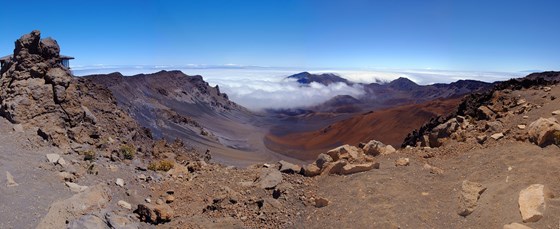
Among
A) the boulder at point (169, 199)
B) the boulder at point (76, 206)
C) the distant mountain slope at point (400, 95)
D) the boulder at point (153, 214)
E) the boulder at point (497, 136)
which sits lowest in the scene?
the distant mountain slope at point (400, 95)

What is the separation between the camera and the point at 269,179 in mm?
10445

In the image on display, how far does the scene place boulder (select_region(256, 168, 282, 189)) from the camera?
10168mm

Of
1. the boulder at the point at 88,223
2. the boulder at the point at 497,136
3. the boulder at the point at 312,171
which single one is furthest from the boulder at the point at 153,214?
the boulder at the point at 497,136

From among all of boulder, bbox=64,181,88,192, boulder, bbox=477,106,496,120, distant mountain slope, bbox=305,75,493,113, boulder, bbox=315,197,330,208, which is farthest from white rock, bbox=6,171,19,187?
distant mountain slope, bbox=305,75,493,113

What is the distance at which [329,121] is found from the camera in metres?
80.7

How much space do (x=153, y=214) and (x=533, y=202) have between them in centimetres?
712

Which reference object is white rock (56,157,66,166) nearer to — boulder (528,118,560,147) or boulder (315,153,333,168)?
boulder (315,153,333,168)

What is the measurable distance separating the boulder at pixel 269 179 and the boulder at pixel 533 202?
17.2ft

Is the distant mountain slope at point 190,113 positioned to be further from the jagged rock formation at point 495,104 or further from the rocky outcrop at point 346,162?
the rocky outcrop at point 346,162

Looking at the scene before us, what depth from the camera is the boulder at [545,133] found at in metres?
9.10

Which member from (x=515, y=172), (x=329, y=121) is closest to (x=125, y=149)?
(x=515, y=172)

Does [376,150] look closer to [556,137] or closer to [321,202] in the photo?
[321,202]

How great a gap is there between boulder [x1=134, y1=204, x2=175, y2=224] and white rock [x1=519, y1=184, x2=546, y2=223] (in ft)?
22.0

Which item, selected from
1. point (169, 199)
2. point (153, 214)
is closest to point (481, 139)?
point (169, 199)
